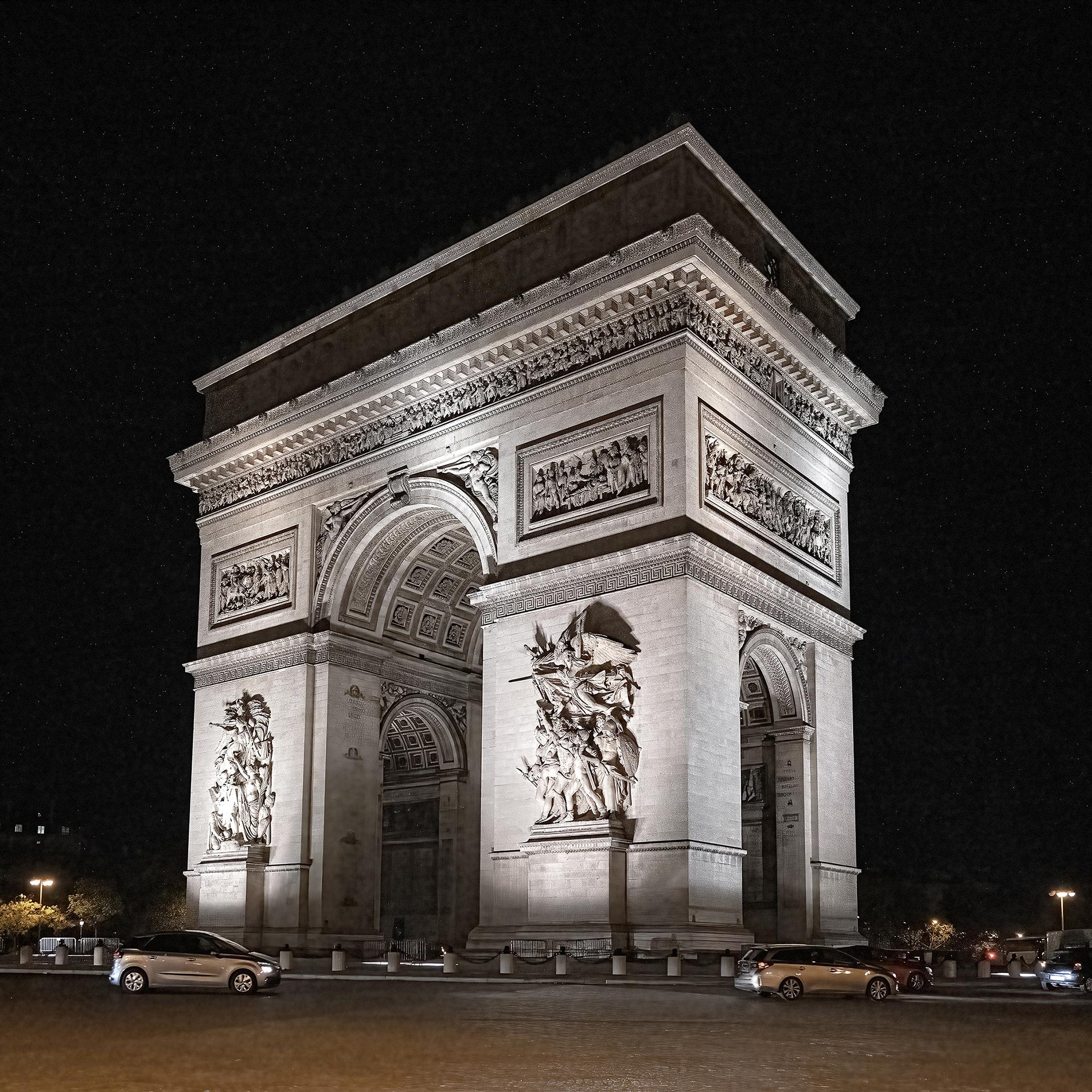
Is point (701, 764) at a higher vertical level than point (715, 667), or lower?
lower

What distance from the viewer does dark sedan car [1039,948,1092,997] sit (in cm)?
2866

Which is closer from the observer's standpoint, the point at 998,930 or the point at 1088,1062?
the point at 1088,1062

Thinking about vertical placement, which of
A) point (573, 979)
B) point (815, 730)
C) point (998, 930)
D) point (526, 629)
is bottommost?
point (998, 930)

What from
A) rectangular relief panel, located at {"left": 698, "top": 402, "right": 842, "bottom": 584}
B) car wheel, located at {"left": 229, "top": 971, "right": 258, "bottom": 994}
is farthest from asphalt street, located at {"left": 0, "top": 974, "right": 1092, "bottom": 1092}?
rectangular relief panel, located at {"left": 698, "top": 402, "right": 842, "bottom": 584}

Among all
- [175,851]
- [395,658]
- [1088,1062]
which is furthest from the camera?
[175,851]

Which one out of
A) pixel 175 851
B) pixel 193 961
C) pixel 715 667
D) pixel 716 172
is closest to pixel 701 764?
pixel 715 667

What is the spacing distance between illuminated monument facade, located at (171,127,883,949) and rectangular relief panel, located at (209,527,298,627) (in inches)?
4.2

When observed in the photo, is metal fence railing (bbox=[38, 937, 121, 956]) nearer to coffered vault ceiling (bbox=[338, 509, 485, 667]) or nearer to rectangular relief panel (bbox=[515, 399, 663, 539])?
coffered vault ceiling (bbox=[338, 509, 485, 667])

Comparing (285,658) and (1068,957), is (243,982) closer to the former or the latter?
(285,658)

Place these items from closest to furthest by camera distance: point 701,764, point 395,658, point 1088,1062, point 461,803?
point 1088,1062, point 701,764, point 395,658, point 461,803

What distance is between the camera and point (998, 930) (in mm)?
95625

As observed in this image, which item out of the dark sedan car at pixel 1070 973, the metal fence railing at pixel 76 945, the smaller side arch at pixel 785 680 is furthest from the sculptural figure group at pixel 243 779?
the metal fence railing at pixel 76 945

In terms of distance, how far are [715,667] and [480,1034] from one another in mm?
15614

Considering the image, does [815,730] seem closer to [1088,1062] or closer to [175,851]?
[1088,1062]
